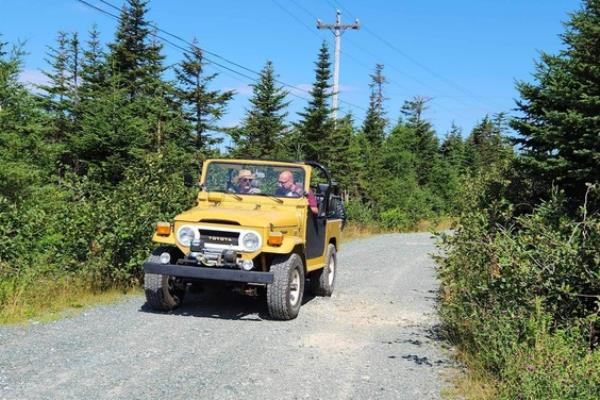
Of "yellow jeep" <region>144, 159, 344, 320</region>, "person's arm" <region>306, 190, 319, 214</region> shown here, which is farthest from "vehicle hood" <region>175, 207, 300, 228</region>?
Answer: "person's arm" <region>306, 190, 319, 214</region>

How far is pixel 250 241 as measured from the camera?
285 inches

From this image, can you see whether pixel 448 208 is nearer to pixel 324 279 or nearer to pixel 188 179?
pixel 324 279

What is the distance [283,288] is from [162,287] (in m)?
1.57

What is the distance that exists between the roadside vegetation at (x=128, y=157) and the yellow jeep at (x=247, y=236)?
52.7 inches

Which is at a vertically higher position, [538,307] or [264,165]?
[264,165]

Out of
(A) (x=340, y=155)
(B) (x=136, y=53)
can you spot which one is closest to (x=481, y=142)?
(A) (x=340, y=155)

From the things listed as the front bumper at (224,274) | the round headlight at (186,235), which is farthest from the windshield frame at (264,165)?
the front bumper at (224,274)

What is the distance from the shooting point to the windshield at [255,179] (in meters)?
8.56

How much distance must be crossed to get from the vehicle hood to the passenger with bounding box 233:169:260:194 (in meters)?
0.68

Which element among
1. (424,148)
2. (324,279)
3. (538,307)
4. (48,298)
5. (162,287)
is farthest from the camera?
Answer: (424,148)

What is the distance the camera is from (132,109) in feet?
64.7

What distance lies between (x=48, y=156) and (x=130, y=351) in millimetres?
9070

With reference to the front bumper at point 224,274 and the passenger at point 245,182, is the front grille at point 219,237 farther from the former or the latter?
the passenger at point 245,182

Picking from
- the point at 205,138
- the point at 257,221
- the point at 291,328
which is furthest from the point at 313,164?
the point at 205,138
